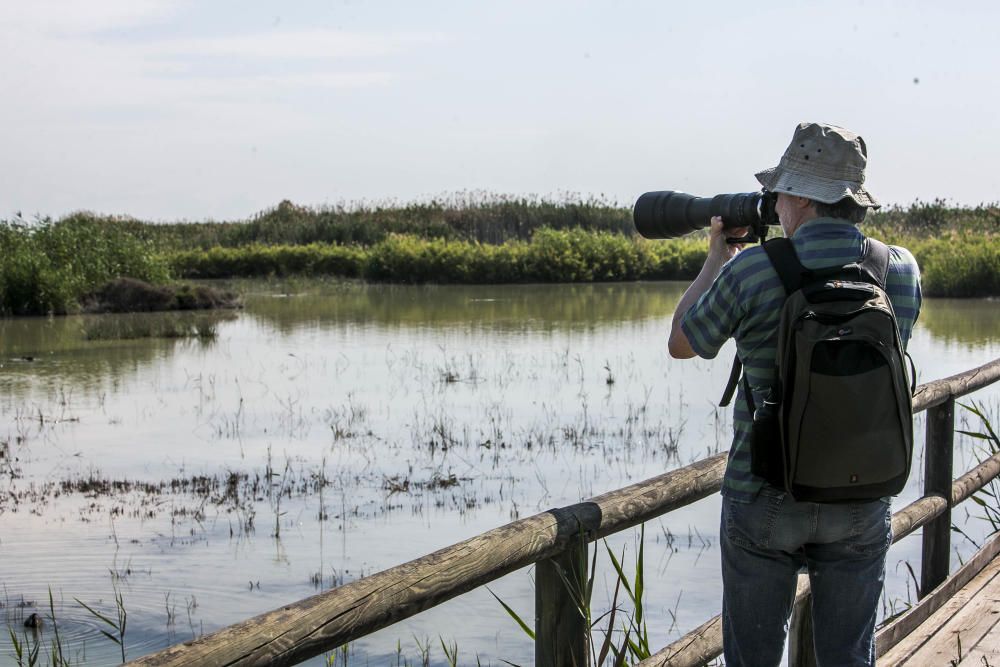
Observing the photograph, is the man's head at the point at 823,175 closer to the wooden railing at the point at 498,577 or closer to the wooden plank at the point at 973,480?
the wooden railing at the point at 498,577

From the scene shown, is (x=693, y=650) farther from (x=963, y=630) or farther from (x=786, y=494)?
(x=963, y=630)

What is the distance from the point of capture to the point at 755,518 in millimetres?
2250

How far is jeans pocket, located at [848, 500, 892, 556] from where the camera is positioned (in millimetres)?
2227

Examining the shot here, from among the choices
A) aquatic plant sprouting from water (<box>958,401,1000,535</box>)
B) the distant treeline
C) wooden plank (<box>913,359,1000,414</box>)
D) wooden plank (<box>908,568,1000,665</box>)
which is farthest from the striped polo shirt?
the distant treeline

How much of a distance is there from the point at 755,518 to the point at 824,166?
0.68 m

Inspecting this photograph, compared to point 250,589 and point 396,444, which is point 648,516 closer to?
point 250,589

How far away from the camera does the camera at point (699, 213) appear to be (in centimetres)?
248

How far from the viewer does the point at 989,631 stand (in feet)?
12.0

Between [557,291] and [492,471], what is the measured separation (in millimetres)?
20511

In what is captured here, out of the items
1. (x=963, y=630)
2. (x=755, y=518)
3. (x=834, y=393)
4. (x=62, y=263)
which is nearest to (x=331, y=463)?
(x=963, y=630)

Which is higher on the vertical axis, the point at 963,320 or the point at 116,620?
the point at 963,320

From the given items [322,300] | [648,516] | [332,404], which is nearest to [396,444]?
[332,404]

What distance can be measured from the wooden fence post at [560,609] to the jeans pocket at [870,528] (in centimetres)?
52

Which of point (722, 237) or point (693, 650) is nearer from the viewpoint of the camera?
point (722, 237)
